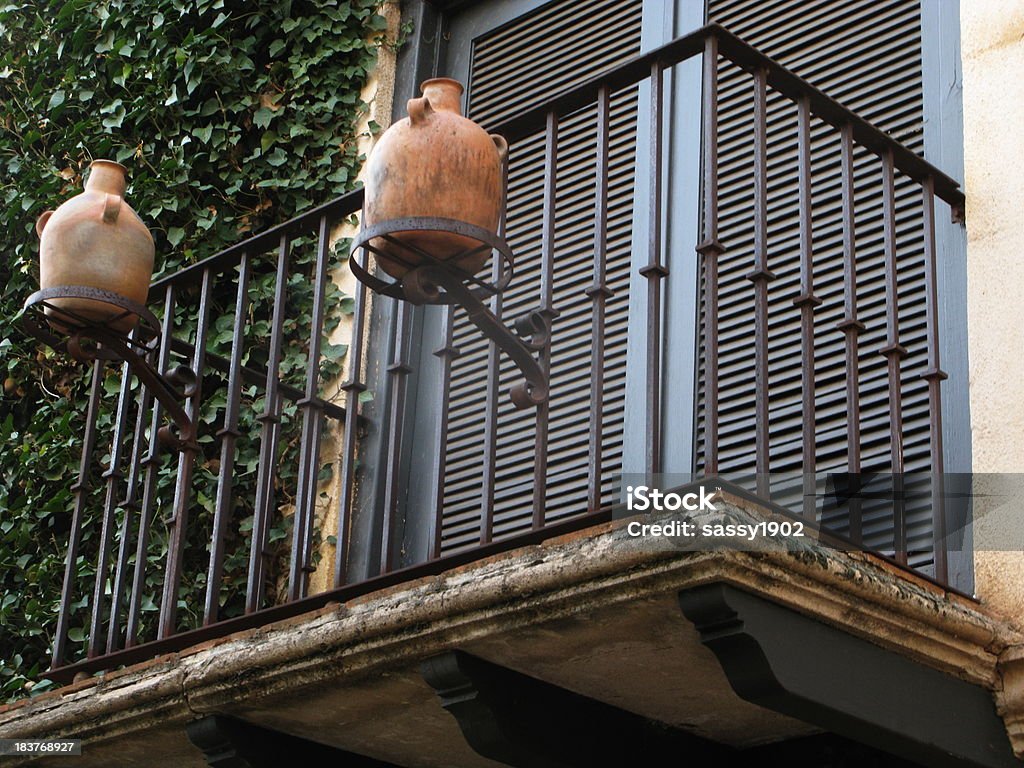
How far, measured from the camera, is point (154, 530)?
5.58m

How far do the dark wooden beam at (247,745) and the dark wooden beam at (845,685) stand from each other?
136cm

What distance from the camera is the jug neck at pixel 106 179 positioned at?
4.45 metres

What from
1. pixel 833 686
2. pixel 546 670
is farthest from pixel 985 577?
pixel 546 670

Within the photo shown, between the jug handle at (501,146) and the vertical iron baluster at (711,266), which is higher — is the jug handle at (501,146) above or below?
above

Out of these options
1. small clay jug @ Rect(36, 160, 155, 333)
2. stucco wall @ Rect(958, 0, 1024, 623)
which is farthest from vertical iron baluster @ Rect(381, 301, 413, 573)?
stucco wall @ Rect(958, 0, 1024, 623)

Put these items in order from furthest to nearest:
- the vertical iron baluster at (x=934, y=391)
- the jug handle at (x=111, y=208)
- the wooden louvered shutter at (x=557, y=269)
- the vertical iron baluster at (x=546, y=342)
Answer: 1. the wooden louvered shutter at (x=557, y=269)
2. the jug handle at (x=111, y=208)
3. the vertical iron baluster at (x=934, y=391)
4. the vertical iron baluster at (x=546, y=342)

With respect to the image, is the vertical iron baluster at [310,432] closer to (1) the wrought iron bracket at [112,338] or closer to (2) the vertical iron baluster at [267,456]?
(2) the vertical iron baluster at [267,456]

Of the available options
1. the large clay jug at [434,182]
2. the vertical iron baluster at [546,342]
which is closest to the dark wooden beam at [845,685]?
the vertical iron baluster at [546,342]

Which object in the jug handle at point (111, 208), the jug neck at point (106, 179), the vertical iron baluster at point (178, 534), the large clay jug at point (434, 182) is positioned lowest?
the vertical iron baluster at point (178, 534)

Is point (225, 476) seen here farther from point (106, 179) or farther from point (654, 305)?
point (654, 305)

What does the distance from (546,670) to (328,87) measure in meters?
2.98

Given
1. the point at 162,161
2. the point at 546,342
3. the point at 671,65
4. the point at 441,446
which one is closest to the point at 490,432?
the point at 441,446

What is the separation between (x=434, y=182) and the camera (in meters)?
3.65

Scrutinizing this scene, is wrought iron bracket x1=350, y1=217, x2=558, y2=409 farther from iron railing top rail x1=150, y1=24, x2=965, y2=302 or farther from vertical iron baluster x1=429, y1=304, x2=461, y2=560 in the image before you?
iron railing top rail x1=150, y1=24, x2=965, y2=302
